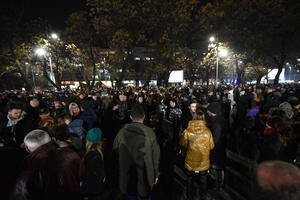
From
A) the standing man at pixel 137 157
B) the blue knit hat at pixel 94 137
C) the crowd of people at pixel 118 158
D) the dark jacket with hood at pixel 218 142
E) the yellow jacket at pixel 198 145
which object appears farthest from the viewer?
the dark jacket with hood at pixel 218 142

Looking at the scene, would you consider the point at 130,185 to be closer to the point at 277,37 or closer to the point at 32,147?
the point at 32,147

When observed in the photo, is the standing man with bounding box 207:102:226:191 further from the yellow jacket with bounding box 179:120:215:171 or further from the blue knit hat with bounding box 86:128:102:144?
the blue knit hat with bounding box 86:128:102:144

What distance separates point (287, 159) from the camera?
2904 mm

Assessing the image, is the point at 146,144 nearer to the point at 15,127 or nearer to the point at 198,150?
the point at 198,150

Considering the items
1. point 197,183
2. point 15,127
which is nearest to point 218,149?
point 197,183

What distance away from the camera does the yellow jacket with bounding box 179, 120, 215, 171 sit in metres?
3.23

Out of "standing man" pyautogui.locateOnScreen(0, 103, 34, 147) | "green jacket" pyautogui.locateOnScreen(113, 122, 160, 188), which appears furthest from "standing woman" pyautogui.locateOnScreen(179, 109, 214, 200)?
"standing man" pyautogui.locateOnScreen(0, 103, 34, 147)

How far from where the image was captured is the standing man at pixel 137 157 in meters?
2.75

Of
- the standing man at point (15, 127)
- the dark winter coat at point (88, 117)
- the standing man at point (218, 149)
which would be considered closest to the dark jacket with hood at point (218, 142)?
the standing man at point (218, 149)

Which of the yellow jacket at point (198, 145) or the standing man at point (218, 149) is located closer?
the yellow jacket at point (198, 145)

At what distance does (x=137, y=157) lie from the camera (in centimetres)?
277

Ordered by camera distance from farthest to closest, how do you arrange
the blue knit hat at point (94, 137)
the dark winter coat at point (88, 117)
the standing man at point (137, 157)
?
the dark winter coat at point (88, 117) → the blue knit hat at point (94, 137) → the standing man at point (137, 157)

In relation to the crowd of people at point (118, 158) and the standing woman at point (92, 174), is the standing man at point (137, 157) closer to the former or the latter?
the crowd of people at point (118, 158)

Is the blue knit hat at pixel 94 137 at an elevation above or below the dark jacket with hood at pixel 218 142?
above
